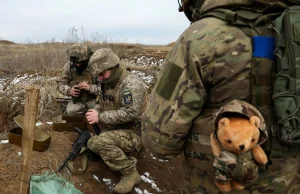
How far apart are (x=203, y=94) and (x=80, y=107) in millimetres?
4083

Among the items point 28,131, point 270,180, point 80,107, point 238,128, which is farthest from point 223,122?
point 80,107

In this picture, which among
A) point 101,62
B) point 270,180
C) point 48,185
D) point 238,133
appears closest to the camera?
point 238,133

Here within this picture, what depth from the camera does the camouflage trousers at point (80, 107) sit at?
5828 mm

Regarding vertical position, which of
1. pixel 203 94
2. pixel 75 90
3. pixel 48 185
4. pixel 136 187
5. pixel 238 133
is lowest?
pixel 136 187

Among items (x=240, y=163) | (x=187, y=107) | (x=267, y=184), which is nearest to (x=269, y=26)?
(x=187, y=107)

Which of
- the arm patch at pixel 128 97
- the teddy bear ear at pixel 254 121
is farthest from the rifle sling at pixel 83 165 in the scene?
the teddy bear ear at pixel 254 121

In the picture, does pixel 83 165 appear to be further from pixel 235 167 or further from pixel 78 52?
pixel 235 167

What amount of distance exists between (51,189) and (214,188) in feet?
5.51

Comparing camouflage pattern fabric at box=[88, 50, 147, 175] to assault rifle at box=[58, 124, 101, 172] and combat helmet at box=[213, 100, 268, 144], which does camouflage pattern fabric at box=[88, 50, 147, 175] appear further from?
combat helmet at box=[213, 100, 268, 144]

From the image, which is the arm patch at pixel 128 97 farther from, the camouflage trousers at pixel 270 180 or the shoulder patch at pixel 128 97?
the camouflage trousers at pixel 270 180

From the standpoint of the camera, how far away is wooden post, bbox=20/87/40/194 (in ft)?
8.82

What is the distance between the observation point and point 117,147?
13.7 feet

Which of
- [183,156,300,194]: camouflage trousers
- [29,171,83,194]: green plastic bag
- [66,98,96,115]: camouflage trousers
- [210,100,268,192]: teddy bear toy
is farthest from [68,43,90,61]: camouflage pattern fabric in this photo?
[210,100,268,192]: teddy bear toy

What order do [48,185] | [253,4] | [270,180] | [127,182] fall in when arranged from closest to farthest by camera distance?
[253,4], [270,180], [48,185], [127,182]
